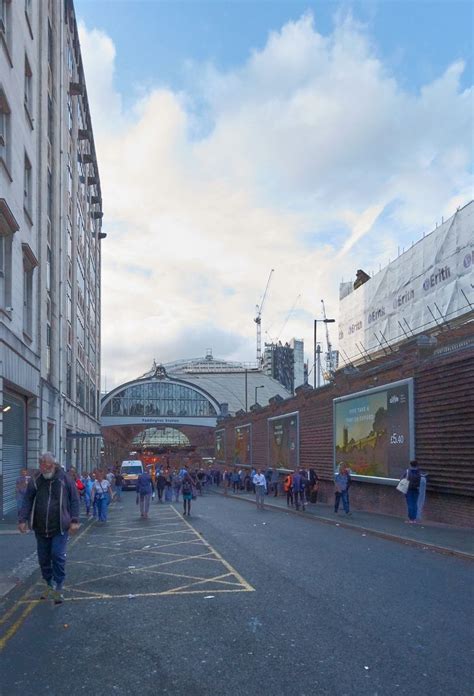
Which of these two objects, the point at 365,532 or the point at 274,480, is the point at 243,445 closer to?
the point at 274,480

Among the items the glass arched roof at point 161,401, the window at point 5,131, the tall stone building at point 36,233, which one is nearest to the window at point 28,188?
the tall stone building at point 36,233

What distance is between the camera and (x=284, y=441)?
3778cm

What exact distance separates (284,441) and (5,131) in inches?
890

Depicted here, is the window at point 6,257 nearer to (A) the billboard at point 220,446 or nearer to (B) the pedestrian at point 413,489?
(B) the pedestrian at point 413,489

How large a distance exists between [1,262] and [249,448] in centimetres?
3115

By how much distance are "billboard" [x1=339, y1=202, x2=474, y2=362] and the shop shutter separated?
638 inches

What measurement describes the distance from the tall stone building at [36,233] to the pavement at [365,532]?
4.27 metres

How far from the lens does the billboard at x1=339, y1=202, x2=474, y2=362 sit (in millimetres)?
30516

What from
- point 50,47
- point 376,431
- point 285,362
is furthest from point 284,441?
point 285,362

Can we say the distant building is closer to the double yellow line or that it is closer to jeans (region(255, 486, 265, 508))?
jeans (region(255, 486, 265, 508))


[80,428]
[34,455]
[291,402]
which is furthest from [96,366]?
[34,455]

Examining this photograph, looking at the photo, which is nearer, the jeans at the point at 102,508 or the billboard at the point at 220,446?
the jeans at the point at 102,508

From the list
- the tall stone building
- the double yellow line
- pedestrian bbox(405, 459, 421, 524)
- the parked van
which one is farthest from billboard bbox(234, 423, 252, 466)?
the double yellow line

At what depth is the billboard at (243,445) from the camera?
4919cm
